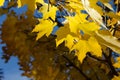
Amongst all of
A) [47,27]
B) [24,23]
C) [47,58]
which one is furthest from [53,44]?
[47,27]

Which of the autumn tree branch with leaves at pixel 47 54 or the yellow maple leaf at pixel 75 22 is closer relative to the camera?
the yellow maple leaf at pixel 75 22

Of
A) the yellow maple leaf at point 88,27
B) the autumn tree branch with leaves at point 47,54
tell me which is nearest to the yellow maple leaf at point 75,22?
the yellow maple leaf at point 88,27

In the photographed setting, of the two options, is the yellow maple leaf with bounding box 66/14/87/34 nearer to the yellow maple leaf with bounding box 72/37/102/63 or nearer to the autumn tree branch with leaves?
the yellow maple leaf with bounding box 72/37/102/63

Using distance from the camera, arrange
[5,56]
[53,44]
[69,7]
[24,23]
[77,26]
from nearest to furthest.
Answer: [77,26], [69,7], [53,44], [24,23], [5,56]

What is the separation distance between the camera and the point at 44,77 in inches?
179

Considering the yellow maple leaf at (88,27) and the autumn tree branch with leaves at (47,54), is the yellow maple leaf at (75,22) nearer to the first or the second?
the yellow maple leaf at (88,27)

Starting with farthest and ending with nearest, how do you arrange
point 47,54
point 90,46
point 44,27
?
point 47,54
point 44,27
point 90,46

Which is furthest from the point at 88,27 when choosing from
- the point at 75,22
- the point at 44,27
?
the point at 44,27

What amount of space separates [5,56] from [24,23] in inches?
27.1

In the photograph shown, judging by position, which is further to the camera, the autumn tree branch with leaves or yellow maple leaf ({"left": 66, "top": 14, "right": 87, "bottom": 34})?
→ the autumn tree branch with leaves

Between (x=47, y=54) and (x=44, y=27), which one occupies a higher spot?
(x=44, y=27)

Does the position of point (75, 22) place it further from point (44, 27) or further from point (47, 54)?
point (47, 54)

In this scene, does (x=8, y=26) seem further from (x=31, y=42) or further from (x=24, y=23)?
(x=31, y=42)

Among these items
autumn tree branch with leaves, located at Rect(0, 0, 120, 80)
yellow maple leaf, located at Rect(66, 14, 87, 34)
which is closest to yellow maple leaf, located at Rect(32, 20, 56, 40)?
yellow maple leaf, located at Rect(66, 14, 87, 34)
